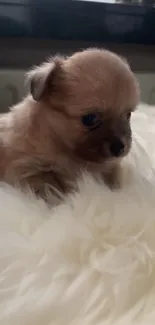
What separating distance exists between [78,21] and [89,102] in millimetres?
896

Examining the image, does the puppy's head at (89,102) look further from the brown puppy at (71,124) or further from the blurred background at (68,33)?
the blurred background at (68,33)

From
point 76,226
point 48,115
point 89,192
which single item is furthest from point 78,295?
point 48,115

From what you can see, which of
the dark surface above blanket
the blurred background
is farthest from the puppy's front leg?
the dark surface above blanket

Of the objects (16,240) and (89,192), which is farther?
(89,192)

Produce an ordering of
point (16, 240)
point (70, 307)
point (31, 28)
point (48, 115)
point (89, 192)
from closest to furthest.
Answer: point (70, 307)
point (16, 240)
point (89, 192)
point (48, 115)
point (31, 28)

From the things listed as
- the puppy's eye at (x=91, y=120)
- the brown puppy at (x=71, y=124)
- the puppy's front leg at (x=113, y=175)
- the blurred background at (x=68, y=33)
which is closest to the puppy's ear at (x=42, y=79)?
the brown puppy at (x=71, y=124)

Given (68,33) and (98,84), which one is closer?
(98,84)

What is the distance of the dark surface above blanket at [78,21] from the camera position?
162cm

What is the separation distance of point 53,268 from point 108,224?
139 mm

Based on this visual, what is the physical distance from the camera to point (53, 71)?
3.28 ft

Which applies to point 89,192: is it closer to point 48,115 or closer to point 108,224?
point 108,224

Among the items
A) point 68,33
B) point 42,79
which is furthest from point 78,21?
point 42,79

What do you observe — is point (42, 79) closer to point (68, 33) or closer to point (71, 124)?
point (71, 124)

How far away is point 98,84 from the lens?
36.4 inches
